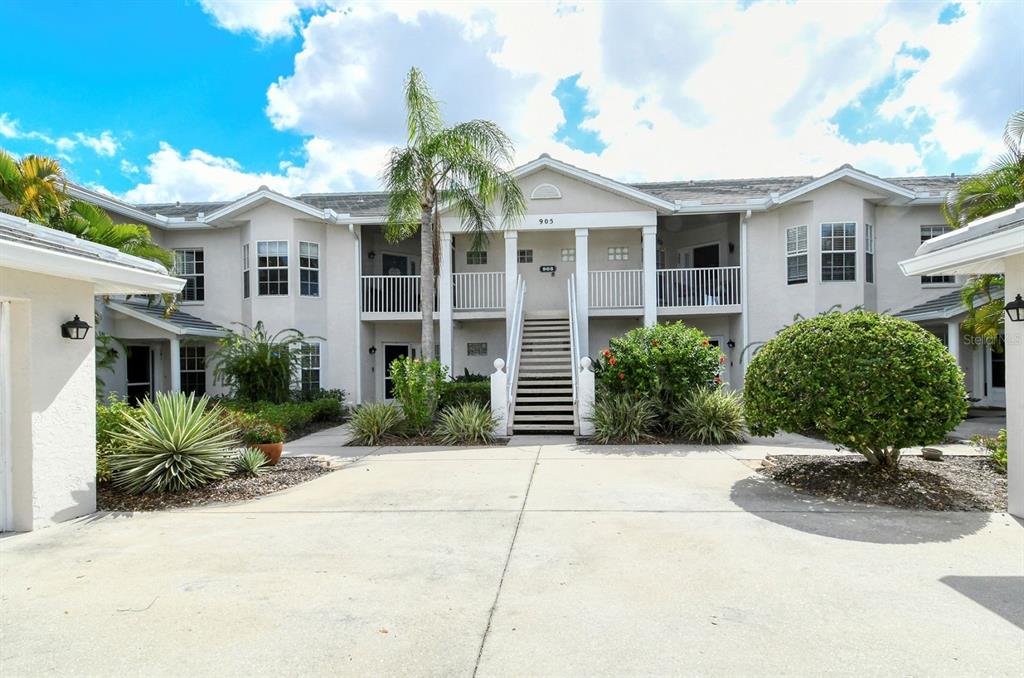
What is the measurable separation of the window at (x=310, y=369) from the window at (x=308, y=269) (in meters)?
1.53

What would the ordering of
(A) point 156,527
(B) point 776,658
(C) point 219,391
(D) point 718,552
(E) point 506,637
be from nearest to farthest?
1. (B) point 776,658
2. (E) point 506,637
3. (D) point 718,552
4. (A) point 156,527
5. (C) point 219,391

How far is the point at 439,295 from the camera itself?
1530cm

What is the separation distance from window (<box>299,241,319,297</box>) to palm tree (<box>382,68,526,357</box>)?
4.47 m

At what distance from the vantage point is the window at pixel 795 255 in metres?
14.7

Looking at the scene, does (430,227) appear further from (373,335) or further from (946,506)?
(946,506)

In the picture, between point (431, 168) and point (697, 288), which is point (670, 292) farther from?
point (431, 168)

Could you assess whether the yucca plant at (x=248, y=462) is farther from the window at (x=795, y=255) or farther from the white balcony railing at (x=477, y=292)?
the window at (x=795, y=255)

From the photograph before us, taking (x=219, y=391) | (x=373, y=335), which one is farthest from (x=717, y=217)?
(x=219, y=391)

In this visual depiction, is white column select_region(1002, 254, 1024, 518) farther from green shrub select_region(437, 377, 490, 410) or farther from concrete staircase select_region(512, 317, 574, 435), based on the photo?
green shrub select_region(437, 377, 490, 410)

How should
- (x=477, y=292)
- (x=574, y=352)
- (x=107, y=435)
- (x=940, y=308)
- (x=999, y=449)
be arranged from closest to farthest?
(x=107, y=435)
(x=999, y=449)
(x=574, y=352)
(x=940, y=308)
(x=477, y=292)

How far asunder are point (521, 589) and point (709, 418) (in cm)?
737

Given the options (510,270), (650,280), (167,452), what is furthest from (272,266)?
(650,280)

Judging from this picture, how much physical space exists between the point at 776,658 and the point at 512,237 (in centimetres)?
1261

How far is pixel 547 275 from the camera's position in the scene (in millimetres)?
17094
